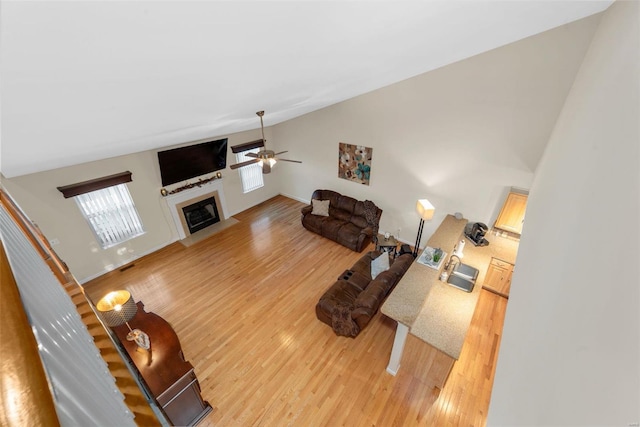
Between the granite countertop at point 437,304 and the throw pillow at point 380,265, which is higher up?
the granite countertop at point 437,304

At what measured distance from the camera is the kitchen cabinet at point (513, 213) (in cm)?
389

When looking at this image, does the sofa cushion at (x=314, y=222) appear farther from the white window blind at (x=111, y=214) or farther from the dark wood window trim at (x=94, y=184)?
the dark wood window trim at (x=94, y=184)

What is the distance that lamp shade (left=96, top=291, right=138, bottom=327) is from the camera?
2385mm

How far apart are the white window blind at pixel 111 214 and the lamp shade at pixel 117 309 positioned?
9.40 ft

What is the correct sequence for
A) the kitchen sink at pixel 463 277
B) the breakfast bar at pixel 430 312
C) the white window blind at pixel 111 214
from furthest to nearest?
the white window blind at pixel 111 214 → the kitchen sink at pixel 463 277 → the breakfast bar at pixel 430 312

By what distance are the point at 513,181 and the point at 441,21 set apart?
332cm

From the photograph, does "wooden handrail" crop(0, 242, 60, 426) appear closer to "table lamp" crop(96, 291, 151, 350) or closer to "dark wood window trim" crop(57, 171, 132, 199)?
"table lamp" crop(96, 291, 151, 350)

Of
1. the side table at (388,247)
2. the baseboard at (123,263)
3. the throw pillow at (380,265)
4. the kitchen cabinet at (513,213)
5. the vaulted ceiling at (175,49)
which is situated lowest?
the baseboard at (123,263)

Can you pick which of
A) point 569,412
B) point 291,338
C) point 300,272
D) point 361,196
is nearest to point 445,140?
point 361,196

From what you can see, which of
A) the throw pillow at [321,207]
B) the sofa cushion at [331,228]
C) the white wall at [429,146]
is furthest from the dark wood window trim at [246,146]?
the sofa cushion at [331,228]

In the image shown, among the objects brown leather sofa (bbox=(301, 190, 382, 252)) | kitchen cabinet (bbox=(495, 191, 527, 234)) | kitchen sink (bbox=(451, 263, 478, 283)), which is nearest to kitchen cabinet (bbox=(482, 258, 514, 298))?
kitchen cabinet (bbox=(495, 191, 527, 234))

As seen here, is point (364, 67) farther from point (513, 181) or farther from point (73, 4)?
point (513, 181)

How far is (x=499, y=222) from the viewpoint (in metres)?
4.14

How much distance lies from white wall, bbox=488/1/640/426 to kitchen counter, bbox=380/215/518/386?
164 cm
